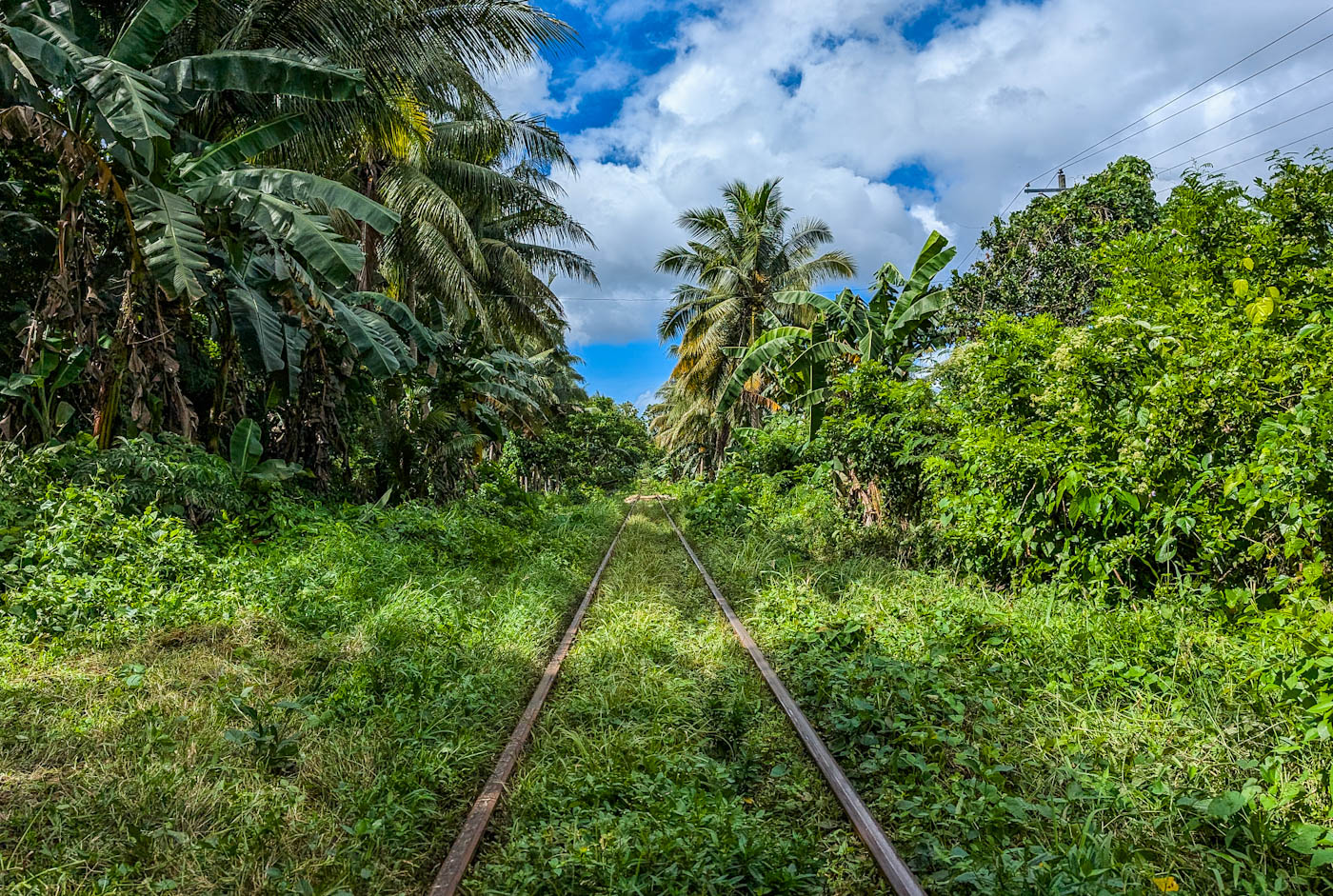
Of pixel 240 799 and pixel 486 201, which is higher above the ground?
pixel 486 201

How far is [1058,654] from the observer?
15.2 feet

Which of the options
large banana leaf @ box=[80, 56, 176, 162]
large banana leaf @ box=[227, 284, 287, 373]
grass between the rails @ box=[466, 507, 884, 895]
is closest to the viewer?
grass between the rails @ box=[466, 507, 884, 895]

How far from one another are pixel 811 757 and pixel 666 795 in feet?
3.02

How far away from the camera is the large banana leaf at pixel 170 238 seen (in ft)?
19.8

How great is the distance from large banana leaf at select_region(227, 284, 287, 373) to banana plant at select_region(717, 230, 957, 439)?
22.7ft

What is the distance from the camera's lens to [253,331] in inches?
310

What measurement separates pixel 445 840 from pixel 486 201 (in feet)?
50.0

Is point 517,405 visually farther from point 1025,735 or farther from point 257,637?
point 1025,735

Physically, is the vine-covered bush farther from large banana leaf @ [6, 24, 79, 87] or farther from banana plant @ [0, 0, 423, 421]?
large banana leaf @ [6, 24, 79, 87]

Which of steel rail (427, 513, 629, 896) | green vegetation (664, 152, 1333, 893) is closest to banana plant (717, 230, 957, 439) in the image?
green vegetation (664, 152, 1333, 893)

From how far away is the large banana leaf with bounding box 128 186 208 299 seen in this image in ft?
19.8

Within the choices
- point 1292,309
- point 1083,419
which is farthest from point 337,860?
point 1292,309

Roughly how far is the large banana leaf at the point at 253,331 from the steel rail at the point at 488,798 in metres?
4.98

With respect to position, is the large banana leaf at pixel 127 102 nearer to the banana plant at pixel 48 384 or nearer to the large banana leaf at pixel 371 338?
the banana plant at pixel 48 384
